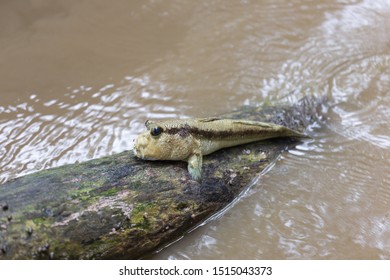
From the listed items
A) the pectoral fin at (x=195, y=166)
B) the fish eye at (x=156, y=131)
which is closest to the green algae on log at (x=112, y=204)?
the pectoral fin at (x=195, y=166)

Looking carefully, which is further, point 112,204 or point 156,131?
point 156,131

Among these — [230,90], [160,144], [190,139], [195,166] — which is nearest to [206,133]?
[190,139]

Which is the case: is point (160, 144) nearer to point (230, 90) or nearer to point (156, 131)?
point (156, 131)

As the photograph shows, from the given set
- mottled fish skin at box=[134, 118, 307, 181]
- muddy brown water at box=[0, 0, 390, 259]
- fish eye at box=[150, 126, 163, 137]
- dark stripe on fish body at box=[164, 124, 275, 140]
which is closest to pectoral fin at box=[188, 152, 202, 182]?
mottled fish skin at box=[134, 118, 307, 181]

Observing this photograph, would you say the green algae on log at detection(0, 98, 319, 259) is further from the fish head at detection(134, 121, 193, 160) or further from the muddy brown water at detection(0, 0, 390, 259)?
the muddy brown water at detection(0, 0, 390, 259)

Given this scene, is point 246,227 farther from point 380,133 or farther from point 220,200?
point 380,133
